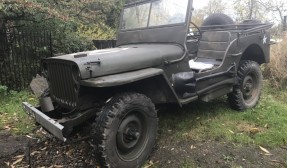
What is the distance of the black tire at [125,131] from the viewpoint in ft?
11.3

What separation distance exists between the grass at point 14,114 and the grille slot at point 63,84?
4.68 feet

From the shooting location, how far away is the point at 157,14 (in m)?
5.04

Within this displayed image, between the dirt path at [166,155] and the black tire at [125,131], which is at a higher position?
the black tire at [125,131]

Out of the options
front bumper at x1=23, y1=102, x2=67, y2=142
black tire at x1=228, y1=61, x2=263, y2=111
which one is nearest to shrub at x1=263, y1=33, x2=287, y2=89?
black tire at x1=228, y1=61, x2=263, y2=111

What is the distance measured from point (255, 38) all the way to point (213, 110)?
150 centimetres

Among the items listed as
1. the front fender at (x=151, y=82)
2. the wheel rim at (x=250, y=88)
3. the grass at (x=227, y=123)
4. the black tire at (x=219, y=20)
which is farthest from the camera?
the black tire at (x=219, y=20)

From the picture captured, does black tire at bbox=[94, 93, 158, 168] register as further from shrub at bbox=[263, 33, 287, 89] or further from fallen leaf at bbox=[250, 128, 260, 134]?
shrub at bbox=[263, 33, 287, 89]

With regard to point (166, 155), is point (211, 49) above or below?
above

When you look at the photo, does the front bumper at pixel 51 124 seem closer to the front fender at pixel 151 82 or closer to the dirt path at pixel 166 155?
the dirt path at pixel 166 155

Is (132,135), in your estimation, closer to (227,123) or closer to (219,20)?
(227,123)

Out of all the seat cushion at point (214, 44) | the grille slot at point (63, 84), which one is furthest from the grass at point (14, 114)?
the seat cushion at point (214, 44)

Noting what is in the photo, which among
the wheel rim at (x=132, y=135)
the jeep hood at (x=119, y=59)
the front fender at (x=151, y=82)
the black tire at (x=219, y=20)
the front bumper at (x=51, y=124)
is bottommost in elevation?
the wheel rim at (x=132, y=135)

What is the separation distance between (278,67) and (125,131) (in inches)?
231

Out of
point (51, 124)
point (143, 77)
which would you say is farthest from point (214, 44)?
point (51, 124)
